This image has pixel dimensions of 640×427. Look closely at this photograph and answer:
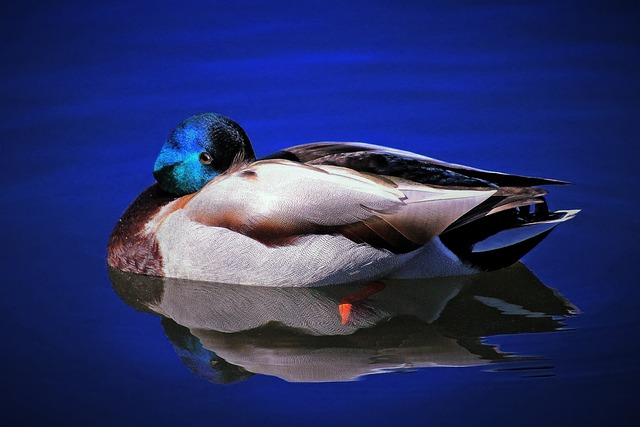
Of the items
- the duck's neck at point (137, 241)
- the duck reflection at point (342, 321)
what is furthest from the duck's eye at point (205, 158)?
the duck reflection at point (342, 321)

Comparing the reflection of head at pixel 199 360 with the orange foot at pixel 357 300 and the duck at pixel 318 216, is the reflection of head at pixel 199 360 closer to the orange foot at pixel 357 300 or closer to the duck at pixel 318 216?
the duck at pixel 318 216

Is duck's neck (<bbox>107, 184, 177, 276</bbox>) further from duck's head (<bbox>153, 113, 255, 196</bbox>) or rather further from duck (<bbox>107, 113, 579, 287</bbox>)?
duck's head (<bbox>153, 113, 255, 196</bbox>)

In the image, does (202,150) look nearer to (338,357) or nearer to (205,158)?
→ (205,158)

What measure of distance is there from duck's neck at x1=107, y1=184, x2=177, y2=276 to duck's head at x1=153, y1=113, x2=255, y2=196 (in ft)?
0.75

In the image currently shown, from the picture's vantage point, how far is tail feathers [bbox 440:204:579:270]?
22.0ft

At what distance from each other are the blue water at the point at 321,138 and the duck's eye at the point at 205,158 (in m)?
1.06

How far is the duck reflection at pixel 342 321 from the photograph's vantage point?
19.7 feet

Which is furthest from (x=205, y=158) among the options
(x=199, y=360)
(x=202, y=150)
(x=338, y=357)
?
(x=338, y=357)

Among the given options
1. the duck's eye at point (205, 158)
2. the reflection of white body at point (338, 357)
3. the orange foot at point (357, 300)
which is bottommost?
the reflection of white body at point (338, 357)

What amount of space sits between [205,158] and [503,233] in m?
2.04

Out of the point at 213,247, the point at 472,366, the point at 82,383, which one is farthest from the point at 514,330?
the point at 82,383

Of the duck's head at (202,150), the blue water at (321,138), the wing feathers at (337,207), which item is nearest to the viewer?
the blue water at (321,138)

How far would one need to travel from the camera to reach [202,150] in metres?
6.95

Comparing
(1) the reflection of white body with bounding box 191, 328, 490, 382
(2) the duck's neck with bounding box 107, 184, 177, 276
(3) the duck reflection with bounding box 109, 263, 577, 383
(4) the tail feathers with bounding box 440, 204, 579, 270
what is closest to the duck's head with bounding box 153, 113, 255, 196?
(2) the duck's neck with bounding box 107, 184, 177, 276
